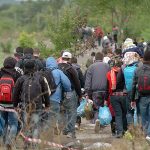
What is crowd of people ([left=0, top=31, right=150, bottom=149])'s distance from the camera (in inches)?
425

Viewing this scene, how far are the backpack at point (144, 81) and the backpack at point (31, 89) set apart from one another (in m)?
1.91

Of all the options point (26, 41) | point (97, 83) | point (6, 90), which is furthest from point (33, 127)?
point (26, 41)

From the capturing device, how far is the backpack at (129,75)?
1280 centimetres

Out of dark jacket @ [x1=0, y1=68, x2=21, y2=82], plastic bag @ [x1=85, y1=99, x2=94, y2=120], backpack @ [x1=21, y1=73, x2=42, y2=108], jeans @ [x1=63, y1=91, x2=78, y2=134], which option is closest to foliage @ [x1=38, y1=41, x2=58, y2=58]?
plastic bag @ [x1=85, y1=99, x2=94, y2=120]

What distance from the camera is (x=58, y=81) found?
41.7 feet

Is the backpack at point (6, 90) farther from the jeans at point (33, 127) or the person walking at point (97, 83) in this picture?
the person walking at point (97, 83)

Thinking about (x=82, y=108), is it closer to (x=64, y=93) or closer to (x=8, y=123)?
(x=64, y=93)

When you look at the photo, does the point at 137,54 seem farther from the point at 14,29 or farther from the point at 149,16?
the point at 14,29

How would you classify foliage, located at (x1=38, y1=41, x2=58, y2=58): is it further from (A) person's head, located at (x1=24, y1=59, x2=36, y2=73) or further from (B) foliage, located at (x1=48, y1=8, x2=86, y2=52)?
(A) person's head, located at (x1=24, y1=59, x2=36, y2=73)

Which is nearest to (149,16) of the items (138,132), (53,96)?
(53,96)

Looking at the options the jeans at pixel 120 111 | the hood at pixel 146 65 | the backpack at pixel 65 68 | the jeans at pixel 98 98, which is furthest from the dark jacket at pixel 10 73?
the jeans at pixel 98 98

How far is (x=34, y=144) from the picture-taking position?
9.52m

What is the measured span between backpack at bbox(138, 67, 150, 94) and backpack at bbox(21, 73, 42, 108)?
6.26 feet

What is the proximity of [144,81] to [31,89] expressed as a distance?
6.91 ft
